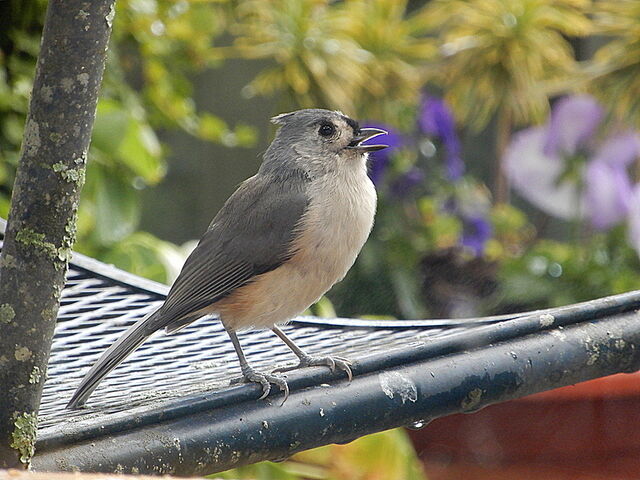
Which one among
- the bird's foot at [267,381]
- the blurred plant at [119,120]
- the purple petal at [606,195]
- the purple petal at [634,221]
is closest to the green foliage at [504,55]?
the purple petal at [606,195]

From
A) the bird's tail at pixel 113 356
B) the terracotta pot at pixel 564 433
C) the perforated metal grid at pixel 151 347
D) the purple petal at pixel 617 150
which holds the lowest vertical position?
the terracotta pot at pixel 564 433

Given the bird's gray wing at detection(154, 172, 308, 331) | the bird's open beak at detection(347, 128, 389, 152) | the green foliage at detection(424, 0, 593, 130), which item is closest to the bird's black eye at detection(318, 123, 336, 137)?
the bird's open beak at detection(347, 128, 389, 152)

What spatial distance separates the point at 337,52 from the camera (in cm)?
369

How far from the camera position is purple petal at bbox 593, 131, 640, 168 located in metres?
3.49

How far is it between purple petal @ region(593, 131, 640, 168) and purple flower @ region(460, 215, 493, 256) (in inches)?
17.7

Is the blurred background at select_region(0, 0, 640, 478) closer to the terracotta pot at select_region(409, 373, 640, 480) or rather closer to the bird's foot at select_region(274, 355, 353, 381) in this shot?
the terracotta pot at select_region(409, 373, 640, 480)

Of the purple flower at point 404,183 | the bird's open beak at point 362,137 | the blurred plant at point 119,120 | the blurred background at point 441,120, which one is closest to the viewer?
the bird's open beak at point 362,137

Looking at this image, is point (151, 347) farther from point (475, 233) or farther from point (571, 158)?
point (571, 158)

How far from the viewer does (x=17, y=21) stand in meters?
2.77

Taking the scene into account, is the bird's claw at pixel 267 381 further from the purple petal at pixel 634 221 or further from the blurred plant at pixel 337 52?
the blurred plant at pixel 337 52

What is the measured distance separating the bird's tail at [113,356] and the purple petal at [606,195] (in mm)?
2231

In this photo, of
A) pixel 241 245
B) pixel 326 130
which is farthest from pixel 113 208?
pixel 241 245

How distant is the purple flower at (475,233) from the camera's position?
3.54 meters

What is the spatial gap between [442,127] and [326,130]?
1.90 meters
